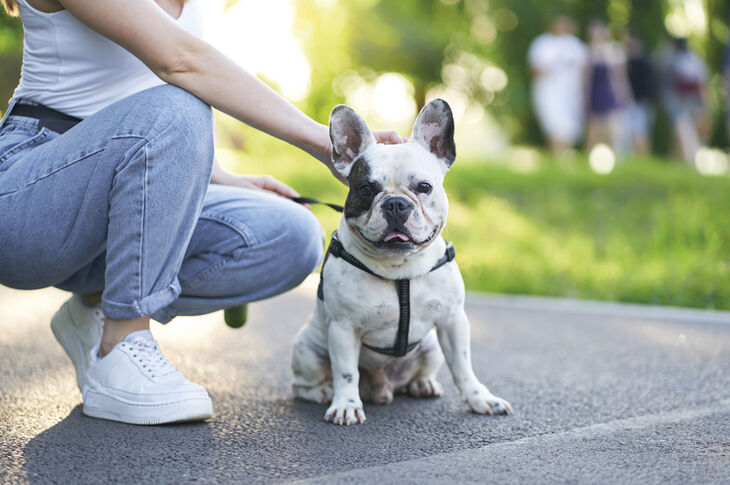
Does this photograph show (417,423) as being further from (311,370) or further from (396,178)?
(396,178)

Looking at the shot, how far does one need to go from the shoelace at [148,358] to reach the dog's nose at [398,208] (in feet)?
2.76

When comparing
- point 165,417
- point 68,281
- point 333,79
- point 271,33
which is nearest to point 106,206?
point 68,281

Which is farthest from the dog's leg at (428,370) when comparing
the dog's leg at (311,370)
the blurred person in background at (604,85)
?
the blurred person in background at (604,85)

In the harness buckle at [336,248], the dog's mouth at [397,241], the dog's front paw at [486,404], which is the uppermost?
the dog's mouth at [397,241]

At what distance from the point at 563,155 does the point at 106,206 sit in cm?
966

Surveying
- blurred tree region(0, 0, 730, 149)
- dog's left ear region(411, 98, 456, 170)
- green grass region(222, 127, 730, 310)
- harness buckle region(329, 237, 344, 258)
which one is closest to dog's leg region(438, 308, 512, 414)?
harness buckle region(329, 237, 344, 258)

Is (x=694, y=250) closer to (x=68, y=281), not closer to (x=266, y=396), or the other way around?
(x=266, y=396)

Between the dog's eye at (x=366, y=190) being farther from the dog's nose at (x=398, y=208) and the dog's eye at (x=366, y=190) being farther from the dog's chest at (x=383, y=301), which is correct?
the dog's chest at (x=383, y=301)

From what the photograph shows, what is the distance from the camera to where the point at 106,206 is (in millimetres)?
2430

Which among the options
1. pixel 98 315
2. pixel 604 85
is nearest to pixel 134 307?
pixel 98 315

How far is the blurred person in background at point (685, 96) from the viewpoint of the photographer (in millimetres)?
11594

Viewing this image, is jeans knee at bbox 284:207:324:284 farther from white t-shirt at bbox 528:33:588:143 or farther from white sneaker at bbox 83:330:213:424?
white t-shirt at bbox 528:33:588:143

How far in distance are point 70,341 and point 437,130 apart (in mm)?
1512

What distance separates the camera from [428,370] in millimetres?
2992
